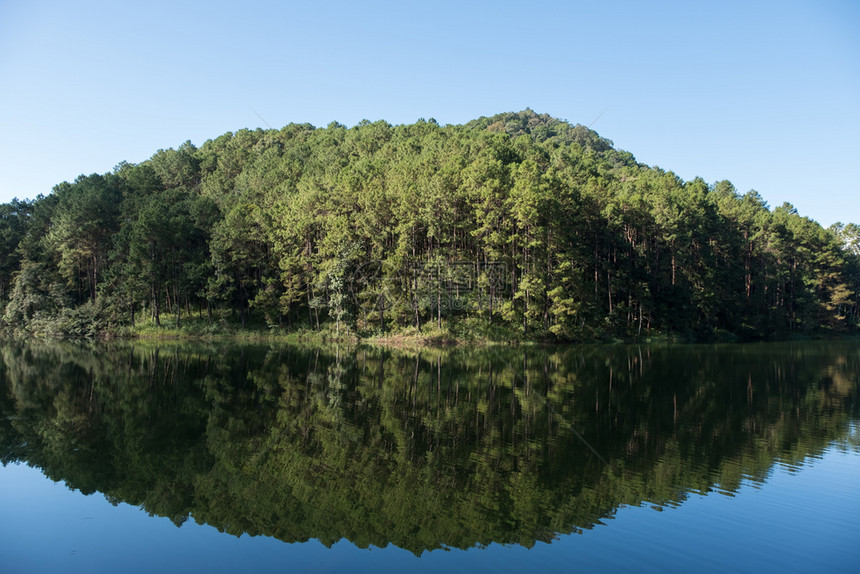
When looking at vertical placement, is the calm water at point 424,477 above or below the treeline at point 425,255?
below

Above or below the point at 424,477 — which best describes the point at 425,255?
above

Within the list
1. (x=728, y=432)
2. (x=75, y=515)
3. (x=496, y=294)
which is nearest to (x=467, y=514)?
(x=75, y=515)

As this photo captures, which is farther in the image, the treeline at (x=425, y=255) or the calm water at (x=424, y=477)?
the treeline at (x=425, y=255)

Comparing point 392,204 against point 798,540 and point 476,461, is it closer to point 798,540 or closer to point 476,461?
point 476,461

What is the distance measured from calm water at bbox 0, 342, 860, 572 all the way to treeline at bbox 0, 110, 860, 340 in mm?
29639

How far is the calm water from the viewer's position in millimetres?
9469

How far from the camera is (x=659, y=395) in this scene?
2381cm

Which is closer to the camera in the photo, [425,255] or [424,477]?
[424,477]

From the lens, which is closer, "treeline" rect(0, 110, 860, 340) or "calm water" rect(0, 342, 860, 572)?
"calm water" rect(0, 342, 860, 572)

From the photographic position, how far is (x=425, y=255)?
57.2m

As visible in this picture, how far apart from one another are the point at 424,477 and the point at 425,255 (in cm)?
4512

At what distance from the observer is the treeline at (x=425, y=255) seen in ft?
181

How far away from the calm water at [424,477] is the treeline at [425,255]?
1167 inches

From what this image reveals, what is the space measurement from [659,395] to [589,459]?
11259mm
